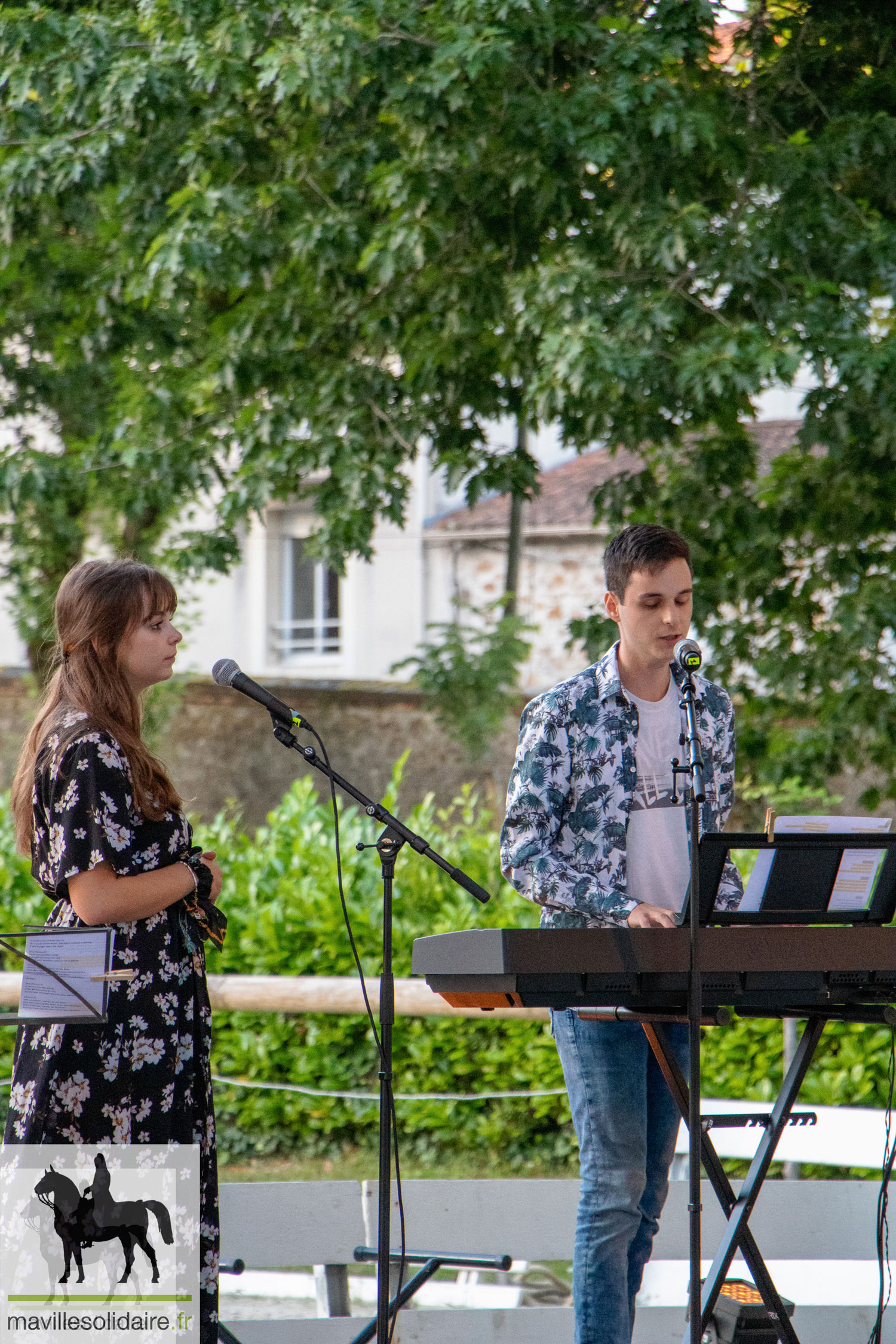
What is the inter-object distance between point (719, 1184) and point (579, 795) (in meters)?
0.80

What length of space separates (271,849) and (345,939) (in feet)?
2.07

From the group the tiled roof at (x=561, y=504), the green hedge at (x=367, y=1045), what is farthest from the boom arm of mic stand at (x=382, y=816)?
the tiled roof at (x=561, y=504)

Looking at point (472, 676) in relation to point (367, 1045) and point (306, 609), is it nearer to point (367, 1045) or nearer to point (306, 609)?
point (367, 1045)

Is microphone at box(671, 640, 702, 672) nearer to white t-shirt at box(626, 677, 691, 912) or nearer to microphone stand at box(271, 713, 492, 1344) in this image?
white t-shirt at box(626, 677, 691, 912)

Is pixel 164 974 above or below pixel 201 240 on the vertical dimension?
below

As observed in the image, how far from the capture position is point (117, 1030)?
245 cm

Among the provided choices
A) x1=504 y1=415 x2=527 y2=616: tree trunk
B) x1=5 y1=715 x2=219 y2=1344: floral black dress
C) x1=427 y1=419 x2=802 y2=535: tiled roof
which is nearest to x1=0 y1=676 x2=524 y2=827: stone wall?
x1=427 y1=419 x2=802 y2=535: tiled roof

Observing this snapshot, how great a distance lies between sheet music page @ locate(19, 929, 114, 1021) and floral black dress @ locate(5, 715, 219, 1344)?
167mm

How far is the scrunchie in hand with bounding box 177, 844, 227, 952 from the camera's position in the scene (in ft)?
8.43

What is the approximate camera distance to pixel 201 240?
5492 millimetres

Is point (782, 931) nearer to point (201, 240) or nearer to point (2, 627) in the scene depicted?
point (201, 240)

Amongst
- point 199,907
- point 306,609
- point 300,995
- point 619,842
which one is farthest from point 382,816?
point 306,609

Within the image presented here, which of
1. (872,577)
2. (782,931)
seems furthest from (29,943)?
(872,577)

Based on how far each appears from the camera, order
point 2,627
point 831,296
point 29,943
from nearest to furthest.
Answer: point 29,943 → point 831,296 → point 2,627
